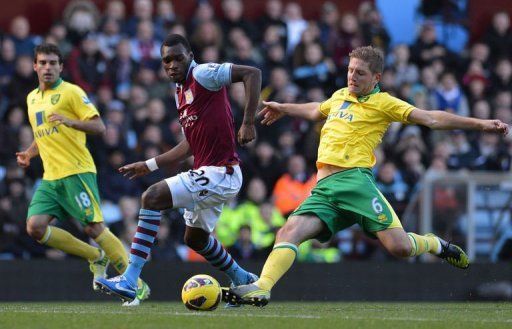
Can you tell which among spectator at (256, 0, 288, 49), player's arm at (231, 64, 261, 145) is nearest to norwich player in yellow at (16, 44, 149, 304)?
player's arm at (231, 64, 261, 145)

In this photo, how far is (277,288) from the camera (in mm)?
13852

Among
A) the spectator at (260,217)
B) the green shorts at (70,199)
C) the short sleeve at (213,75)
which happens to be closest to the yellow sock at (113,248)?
the green shorts at (70,199)

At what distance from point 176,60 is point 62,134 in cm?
192

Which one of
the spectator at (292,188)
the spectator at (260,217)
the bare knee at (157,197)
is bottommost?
the spectator at (260,217)

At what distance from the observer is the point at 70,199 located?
1091 centimetres

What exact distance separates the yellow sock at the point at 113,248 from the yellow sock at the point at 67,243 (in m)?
0.20

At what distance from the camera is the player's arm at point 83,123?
10367mm

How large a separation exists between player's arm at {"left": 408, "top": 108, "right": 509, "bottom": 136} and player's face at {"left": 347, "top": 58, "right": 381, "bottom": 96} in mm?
507

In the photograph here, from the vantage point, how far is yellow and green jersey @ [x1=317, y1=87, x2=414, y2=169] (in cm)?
953

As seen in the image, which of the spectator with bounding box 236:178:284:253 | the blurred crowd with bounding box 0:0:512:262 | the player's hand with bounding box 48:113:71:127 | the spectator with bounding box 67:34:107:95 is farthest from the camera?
the spectator with bounding box 67:34:107:95

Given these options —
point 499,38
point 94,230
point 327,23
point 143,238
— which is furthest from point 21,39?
point 499,38

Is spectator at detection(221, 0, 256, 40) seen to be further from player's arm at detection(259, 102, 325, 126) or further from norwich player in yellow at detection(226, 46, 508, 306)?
norwich player in yellow at detection(226, 46, 508, 306)

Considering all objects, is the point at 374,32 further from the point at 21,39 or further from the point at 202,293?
the point at 202,293

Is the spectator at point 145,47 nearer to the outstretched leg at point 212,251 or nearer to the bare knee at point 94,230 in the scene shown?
the bare knee at point 94,230
